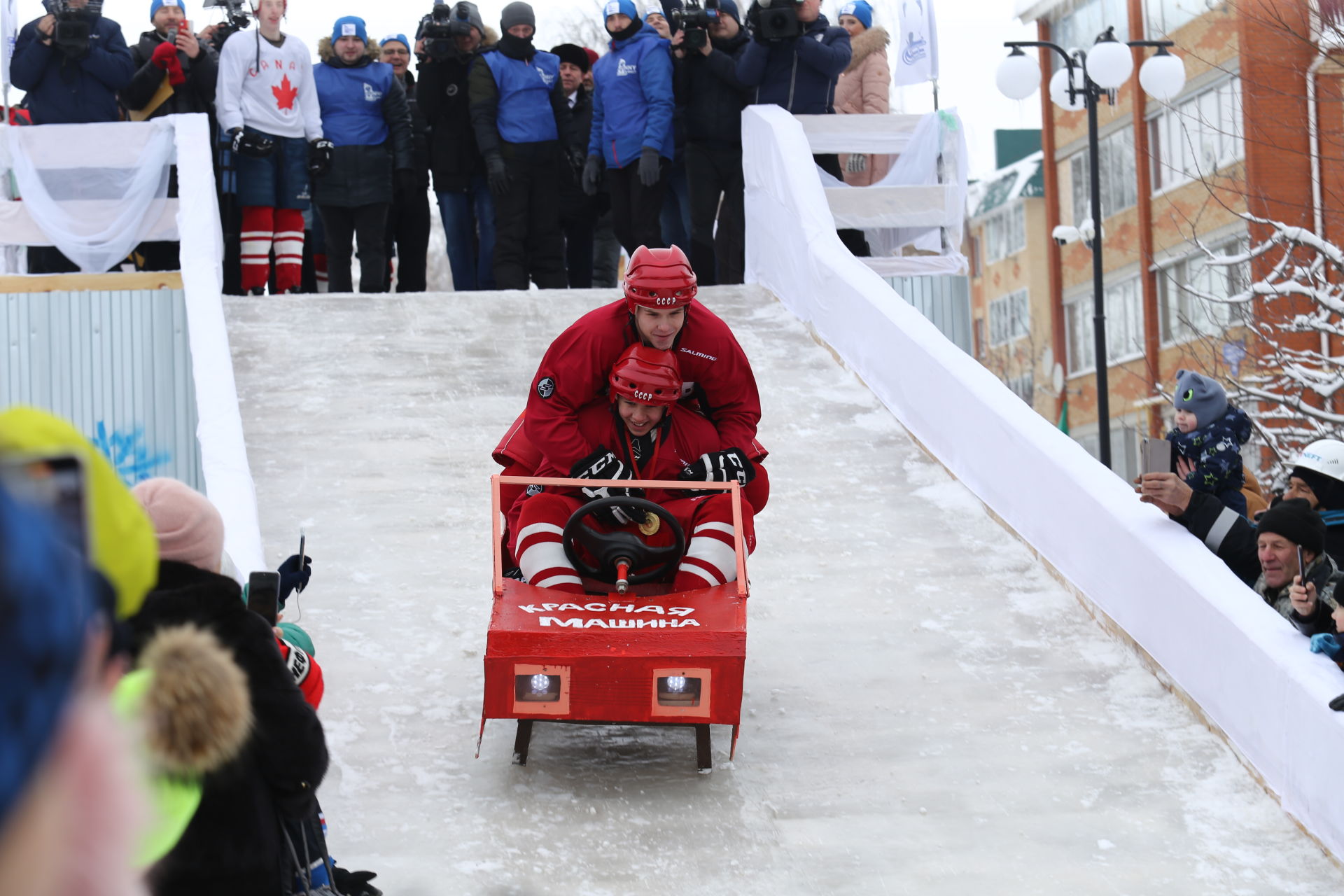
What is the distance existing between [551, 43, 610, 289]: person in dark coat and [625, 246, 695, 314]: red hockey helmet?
6069 millimetres

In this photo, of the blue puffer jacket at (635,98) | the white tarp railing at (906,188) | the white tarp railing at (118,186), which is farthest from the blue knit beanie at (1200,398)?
the white tarp railing at (118,186)

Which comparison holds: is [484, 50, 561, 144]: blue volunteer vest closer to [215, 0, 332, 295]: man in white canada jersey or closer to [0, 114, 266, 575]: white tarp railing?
[215, 0, 332, 295]: man in white canada jersey

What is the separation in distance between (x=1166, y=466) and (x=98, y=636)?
449cm

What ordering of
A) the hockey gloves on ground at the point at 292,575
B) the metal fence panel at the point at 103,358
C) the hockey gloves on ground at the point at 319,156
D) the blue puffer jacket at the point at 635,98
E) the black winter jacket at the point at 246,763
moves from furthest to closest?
the blue puffer jacket at the point at 635,98, the hockey gloves on ground at the point at 319,156, the metal fence panel at the point at 103,358, the hockey gloves on ground at the point at 292,575, the black winter jacket at the point at 246,763

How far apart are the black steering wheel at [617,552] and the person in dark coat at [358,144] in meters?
5.71

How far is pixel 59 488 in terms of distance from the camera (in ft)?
1.96

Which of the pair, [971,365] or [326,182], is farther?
[326,182]

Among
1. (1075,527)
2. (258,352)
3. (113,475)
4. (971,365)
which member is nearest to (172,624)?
(113,475)

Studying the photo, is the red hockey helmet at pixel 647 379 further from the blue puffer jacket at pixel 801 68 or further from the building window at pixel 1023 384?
the building window at pixel 1023 384

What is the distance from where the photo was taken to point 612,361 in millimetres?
4523

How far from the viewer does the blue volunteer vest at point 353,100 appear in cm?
957

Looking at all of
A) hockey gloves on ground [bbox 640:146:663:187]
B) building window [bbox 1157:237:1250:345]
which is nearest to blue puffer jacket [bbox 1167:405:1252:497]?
hockey gloves on ground [bbox 640:146:663:187]

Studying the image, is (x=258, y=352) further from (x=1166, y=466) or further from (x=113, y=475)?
(x=113, y=475)

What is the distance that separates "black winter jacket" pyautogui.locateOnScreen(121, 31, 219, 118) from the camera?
9742mm
